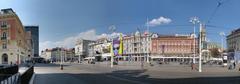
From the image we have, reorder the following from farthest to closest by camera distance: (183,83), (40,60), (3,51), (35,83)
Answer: (40,60)
(3,51)
(35,83)
(183,83)

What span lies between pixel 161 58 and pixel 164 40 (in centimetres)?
975

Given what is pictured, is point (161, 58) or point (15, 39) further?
point (161, 58)

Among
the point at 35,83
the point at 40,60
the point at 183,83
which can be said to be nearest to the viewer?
the point at 183,83

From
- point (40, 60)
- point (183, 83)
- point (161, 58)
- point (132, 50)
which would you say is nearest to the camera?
point (183, 83)

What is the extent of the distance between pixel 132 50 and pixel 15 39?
305 feet

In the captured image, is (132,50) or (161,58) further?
(132,50)

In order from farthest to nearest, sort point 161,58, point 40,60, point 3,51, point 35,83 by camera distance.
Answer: point 161,58
point 40,60
point 3,51
point 35,83

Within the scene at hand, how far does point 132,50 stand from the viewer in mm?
188250

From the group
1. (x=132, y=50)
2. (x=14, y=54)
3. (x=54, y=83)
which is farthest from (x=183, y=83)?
(x=132, y=50)

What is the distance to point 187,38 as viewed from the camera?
176625 millimetres

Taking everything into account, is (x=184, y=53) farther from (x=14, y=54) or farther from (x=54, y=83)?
(x=54, y=83)

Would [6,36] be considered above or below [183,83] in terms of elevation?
above

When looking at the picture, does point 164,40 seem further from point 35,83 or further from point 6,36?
point 35,83

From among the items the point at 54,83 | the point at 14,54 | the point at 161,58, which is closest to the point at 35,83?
the point at 54,83
